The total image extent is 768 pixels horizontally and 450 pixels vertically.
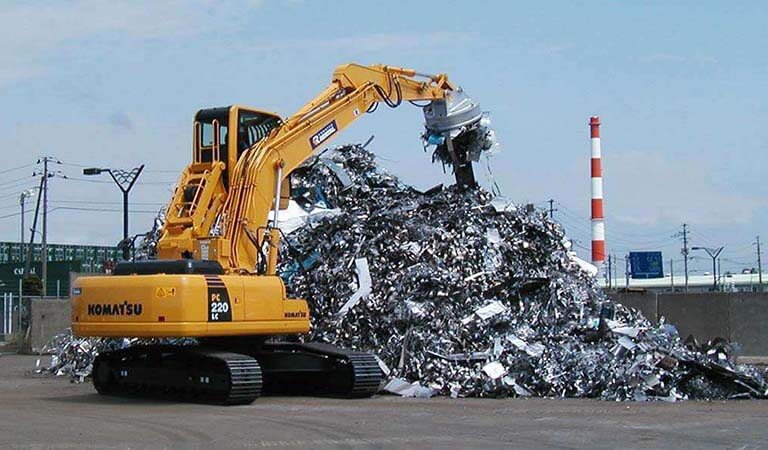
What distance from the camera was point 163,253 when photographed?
640 inches

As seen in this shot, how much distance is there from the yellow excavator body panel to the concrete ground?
103cm

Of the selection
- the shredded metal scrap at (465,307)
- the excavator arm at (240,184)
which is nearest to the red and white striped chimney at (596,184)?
the shredded metal scrap at (465,307)

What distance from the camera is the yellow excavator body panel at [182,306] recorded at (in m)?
14.4

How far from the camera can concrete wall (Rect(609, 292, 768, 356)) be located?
22.8 m

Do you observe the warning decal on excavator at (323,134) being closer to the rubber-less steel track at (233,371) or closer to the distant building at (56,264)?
the rubber-less steel track at (233,371)

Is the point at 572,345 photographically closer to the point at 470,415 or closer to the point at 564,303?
the point at 564,303

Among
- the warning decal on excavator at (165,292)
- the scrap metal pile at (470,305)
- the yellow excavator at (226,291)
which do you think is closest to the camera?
the warning decal on excavator at (165,292)

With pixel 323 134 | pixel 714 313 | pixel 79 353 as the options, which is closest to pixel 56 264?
pixel 79 353

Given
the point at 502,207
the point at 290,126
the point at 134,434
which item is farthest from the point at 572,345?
the point at 134,434

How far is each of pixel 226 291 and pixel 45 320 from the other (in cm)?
1549

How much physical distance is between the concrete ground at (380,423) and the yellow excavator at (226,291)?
467 mm

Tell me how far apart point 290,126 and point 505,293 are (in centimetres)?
449

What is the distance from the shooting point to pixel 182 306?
47.1ft

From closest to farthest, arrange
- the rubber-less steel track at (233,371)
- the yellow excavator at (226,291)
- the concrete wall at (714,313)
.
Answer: the yellow excavator at (226,291), the rubber-less steel track at (233,371), the concrete wall at (714,313)
